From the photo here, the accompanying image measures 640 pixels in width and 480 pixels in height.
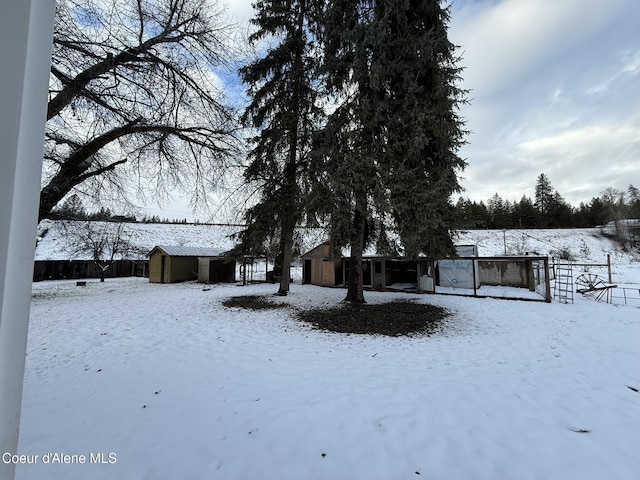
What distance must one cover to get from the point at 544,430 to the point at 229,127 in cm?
696

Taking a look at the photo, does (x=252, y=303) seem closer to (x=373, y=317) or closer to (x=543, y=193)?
(x=373, y=317)

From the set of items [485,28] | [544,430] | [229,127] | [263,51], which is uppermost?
[263,51]

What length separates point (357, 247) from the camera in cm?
939

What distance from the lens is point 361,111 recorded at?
8.29 m

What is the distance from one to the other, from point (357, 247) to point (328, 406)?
6358 millimetres

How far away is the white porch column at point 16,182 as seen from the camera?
0.83 metres

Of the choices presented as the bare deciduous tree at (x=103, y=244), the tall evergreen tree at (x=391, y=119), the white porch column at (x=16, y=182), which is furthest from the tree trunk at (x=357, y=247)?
the bare deciduous tree at (x=103, y=244)

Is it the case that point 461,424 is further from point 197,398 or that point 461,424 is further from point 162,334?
point 162,334

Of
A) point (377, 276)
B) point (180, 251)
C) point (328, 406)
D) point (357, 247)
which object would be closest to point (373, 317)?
point (357, 247)

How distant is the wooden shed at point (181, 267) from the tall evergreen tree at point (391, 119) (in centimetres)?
1408

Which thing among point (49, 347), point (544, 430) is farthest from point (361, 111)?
point (49, 347)

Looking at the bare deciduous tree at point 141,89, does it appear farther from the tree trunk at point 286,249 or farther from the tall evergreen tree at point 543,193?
the tall evergreen tree at point 543,193

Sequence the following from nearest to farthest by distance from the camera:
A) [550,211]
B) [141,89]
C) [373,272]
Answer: [141,89] < [373,272] < [550,211]

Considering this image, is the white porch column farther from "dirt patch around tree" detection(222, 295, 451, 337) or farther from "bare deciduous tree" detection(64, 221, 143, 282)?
"bare deciduous tree" detection(64, 221, 143, 282)
